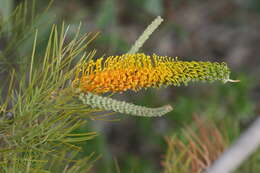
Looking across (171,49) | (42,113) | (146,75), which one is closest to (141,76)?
(146,75)

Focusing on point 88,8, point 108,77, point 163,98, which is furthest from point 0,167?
point 88,8

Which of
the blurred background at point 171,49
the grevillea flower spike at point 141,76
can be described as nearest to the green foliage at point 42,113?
the grevillea flower spike at point 141,76

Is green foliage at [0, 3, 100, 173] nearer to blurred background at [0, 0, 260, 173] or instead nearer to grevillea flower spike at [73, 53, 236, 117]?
grevillea flower spike at [73, 53, 236, 117]

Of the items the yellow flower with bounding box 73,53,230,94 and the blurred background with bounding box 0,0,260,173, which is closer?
the yellow flower with bounding box 73,53,230,94

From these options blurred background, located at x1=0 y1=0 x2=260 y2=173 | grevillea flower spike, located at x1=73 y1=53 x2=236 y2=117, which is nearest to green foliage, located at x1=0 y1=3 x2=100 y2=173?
grevillea flower spike, located at x1=73 y1=53 x2=236 y2=117

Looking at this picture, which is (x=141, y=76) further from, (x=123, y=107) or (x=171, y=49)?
(x=171, y=49)

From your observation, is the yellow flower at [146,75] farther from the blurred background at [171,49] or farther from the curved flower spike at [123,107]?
the blurred background at [171,49]

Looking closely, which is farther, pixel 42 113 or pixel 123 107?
pixel 42 113

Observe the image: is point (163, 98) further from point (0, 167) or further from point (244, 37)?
point (0, 167)
